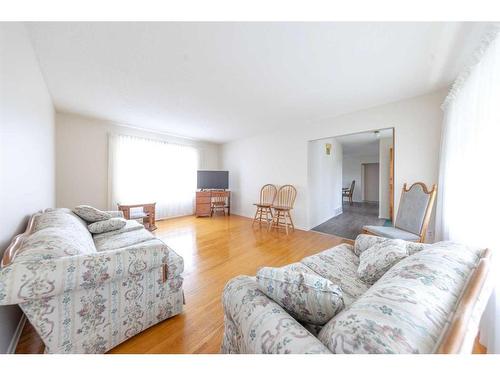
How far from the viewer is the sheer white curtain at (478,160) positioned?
3.74 feet

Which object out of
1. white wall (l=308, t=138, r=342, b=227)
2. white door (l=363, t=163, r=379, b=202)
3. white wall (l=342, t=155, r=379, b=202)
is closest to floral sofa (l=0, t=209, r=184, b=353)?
white wall (l=308, t=138, r=342, b=227)

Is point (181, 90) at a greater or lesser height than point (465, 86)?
greater

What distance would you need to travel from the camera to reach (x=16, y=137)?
4.25ft

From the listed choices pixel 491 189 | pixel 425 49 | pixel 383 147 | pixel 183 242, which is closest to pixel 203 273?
pixel 183 242

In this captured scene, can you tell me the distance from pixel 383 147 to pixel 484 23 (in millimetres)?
4082

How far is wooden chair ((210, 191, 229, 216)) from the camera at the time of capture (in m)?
5.13

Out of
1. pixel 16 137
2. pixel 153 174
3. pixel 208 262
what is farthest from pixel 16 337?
pixel 153 174

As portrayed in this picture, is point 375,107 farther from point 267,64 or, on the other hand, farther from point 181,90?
point 181,90

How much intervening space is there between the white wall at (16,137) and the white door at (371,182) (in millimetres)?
9597

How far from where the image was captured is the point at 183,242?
9.97 feet

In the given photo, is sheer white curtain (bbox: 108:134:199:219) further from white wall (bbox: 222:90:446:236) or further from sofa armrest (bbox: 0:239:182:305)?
sofa armrest (bbox: 0:239:182:305)

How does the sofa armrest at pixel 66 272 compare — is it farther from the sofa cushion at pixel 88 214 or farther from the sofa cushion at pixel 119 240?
the sofa cushion at pixel 88 214

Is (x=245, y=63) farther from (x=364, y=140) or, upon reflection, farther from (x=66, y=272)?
(x=364, y=140)

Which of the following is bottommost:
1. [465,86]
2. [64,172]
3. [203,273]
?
[203,273]
